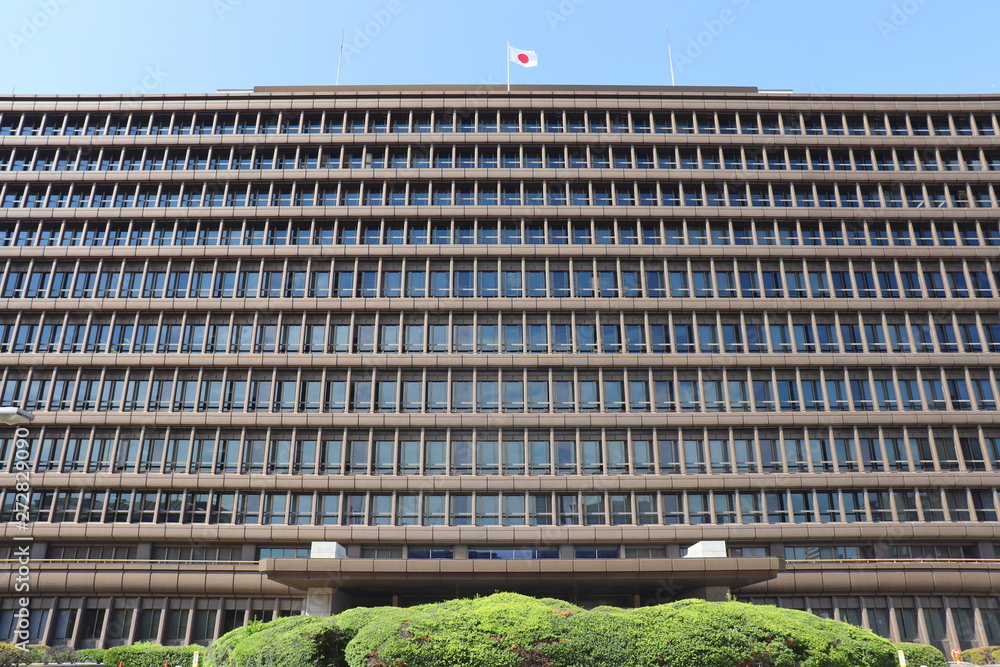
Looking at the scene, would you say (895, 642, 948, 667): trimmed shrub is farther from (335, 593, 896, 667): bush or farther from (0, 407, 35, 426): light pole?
(0, 407, 35, 426): light pole

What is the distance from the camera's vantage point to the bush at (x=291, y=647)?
68.3 feet

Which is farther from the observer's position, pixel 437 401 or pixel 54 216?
pixel 54 216

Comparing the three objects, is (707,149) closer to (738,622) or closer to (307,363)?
(307,363)

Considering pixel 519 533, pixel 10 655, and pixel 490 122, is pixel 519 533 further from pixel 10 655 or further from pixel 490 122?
pixel 490 122

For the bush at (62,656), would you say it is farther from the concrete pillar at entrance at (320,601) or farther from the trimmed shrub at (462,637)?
the trimmed shrub at (462,637)

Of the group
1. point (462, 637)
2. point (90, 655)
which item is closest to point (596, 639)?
point (462, 637)

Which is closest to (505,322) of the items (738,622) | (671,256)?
(671,256)

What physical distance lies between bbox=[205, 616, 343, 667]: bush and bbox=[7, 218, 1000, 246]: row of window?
3162cm

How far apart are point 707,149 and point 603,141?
744 centimetres

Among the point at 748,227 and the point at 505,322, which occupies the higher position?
the point at 748,227

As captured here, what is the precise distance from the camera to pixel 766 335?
47812mm

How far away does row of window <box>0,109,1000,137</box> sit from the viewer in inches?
2101

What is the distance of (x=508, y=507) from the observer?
43.8 m
